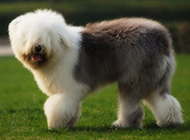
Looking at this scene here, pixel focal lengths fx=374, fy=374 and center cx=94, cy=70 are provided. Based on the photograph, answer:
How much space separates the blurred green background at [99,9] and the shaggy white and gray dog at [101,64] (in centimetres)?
2392

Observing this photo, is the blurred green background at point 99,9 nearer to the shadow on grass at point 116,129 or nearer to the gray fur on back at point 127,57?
the gray fur on back at point 127,57

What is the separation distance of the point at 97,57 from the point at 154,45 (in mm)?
962

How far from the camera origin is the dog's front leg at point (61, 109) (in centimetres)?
593

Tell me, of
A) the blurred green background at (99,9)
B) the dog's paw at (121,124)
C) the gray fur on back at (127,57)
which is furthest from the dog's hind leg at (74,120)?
the blurred green background at (99,9)

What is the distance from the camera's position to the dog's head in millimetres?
5750

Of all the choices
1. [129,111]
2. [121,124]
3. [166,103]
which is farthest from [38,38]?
[166,103]

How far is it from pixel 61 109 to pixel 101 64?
1022 mm

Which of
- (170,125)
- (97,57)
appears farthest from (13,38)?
(170,125)

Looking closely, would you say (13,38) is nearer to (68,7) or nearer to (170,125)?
(170,125)

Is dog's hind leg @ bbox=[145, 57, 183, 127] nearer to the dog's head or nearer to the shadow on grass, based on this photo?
the shadow on grass

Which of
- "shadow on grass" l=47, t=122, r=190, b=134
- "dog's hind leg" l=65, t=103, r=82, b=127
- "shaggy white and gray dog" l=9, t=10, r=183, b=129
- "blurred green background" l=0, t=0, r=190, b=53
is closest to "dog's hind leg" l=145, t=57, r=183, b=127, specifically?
"shaggy white and gray dog" l=9, t=10, r=183, b=129

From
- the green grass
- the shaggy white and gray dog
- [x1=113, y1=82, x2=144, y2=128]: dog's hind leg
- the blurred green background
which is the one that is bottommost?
the blurred green background

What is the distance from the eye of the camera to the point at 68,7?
35062 mm

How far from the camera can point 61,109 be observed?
233 inches
